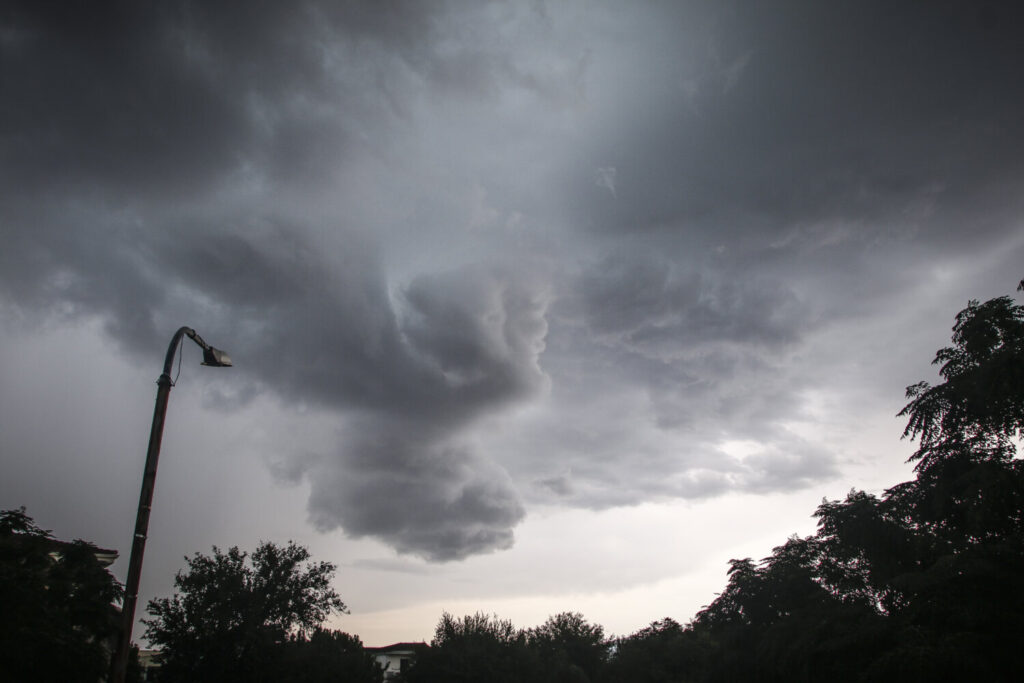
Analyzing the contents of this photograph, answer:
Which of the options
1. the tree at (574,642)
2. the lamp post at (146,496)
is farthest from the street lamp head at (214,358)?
the tree at (574,642)

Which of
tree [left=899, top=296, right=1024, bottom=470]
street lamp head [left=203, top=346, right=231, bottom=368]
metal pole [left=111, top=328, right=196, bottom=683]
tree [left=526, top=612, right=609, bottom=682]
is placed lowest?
tree [left=526, top=612, right=609, bottom=682]

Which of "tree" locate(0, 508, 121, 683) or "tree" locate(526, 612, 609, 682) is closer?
"tree" locate(0, 508, 121, 683)

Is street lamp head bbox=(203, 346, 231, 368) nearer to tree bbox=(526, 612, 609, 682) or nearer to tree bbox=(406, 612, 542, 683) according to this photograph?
tree bbox=(406, 612, 542, 683)

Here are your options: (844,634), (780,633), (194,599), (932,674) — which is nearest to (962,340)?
(932,674)

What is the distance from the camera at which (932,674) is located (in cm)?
3247

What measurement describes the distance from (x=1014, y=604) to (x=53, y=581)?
46081 millimetres

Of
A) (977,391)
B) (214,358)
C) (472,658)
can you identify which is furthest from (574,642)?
(214,358)

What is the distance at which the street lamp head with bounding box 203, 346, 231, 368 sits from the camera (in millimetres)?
10625

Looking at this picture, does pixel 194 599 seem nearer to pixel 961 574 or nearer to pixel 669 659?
pixel 961 574

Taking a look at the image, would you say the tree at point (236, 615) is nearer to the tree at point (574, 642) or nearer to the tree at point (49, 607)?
the tree at point (49, 607)

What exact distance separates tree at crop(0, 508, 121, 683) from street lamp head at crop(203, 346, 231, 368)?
51.5 feet

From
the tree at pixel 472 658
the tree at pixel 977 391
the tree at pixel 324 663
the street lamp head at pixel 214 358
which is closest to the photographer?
the street lamp head at pixel 214 358

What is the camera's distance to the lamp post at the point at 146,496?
8.41 metres

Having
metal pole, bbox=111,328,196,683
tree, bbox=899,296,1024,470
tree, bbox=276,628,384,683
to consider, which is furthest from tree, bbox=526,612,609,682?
metal pole, bbox=111,328,196,683
